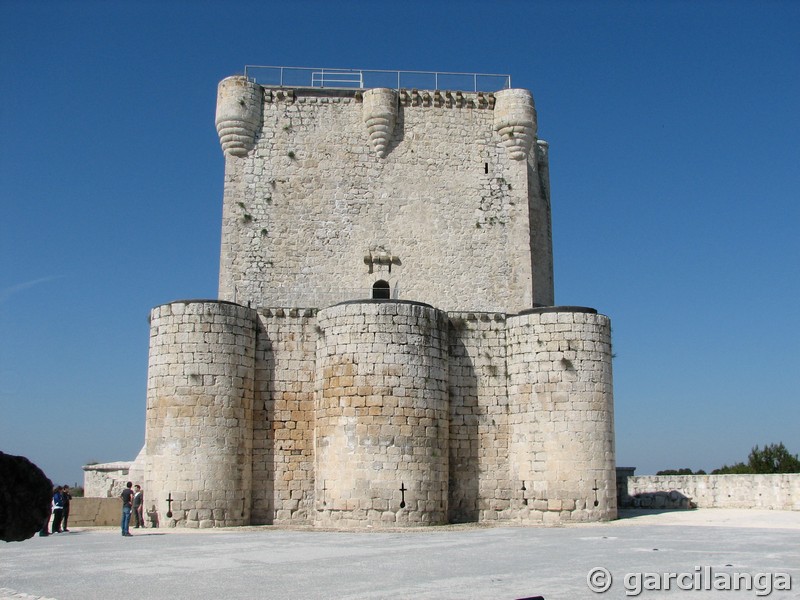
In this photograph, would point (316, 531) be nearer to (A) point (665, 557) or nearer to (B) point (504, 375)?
(B) point (504, 375)

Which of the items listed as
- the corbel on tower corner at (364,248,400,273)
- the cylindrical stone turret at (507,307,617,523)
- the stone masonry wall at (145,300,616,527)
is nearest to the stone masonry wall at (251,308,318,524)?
the stone masonry wall at (145,300,616,527)

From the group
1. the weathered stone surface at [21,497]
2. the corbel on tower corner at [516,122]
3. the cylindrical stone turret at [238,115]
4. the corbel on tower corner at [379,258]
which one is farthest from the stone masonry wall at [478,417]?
the weathered stone surface at [21,497]

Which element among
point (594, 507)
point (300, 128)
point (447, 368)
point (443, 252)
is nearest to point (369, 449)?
point (447, 368)

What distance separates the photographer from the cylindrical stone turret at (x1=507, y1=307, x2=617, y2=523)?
57.9 feet

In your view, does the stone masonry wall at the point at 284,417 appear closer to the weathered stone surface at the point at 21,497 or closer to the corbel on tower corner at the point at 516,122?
the corbel on tower corner at the point at 516,122

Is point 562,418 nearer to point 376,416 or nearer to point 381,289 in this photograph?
A: point 376,416

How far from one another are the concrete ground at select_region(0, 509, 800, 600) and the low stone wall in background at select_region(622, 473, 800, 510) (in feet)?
17.5

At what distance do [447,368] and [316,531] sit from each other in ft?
15.4

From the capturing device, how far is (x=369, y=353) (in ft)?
57.0

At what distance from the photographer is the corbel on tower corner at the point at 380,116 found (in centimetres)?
2259

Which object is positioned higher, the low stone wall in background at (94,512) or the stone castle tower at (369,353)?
the stone castle tower at (369,353)

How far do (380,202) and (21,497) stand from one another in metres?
19.7

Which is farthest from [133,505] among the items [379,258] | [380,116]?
[380,116]

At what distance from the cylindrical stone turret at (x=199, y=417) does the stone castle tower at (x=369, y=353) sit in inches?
1.4
